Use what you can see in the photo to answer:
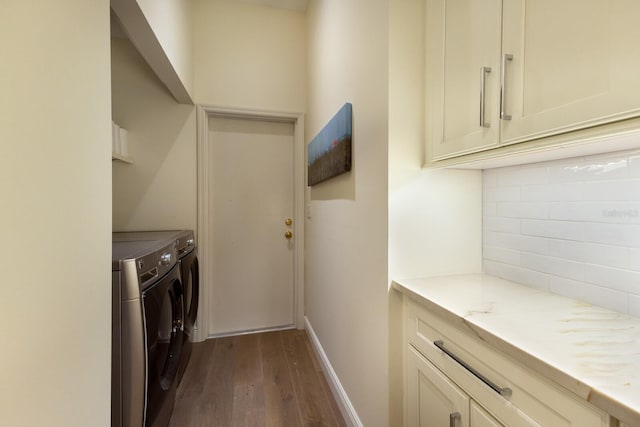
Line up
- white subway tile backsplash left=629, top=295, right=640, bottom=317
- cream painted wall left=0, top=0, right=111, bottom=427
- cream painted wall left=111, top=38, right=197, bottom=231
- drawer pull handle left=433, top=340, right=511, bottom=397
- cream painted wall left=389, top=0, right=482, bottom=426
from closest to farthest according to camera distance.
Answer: cream painted wall left=0, top=0, right=111, bottom=427 < drawer pull handle left=433, top=340, right=511, bottom=397 < white subway tile backsplash left=629, top=295, right=640, bottom=317 < cream painted wall left=389, top=0, right=482, bottom=426 < cream painted wall left=111, top=38, right=197, bottom=231

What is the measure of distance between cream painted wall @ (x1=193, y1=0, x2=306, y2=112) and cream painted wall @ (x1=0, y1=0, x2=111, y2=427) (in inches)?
71.6

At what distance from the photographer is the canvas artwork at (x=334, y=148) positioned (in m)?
1.45

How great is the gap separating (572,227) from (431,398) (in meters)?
0.72

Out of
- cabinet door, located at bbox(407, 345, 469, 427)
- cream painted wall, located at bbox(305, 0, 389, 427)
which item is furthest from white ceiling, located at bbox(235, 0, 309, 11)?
cabinet door, located at bbox(407, 345, 469, 427)

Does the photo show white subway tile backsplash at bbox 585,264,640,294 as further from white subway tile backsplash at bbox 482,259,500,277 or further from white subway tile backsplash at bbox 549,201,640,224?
white subway tile backsplash at bbox 482,259,500,277

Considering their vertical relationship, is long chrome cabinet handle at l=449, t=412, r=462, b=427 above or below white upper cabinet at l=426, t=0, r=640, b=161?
below

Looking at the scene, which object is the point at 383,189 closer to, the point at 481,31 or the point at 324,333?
the point at 481,31

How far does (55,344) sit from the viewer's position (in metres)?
0.58

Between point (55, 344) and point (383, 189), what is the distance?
3.42ft

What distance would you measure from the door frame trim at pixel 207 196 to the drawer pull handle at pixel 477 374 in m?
1.92

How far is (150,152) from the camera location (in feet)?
7.50

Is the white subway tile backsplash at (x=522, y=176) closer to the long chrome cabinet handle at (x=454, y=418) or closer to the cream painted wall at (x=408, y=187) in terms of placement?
the cream painted wall at (x=408, y=187)

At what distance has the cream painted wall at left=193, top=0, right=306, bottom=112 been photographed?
95.3 inches

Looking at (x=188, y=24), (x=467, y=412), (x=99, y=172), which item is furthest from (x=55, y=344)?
(x=188, y=24)
